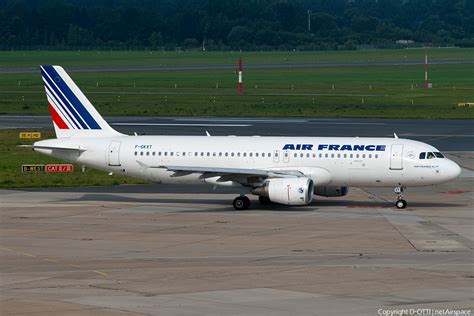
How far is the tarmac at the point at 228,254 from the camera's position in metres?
31.9

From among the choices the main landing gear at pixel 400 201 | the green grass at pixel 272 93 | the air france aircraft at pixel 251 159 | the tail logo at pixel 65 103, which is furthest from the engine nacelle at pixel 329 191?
the green grass at pixel 272 93

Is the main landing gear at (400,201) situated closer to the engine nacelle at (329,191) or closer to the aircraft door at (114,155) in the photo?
the engine nacelle at (329,191)

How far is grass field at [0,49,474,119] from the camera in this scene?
11531 cm

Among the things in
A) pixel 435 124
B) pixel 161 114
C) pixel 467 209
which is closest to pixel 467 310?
pixel 467 209

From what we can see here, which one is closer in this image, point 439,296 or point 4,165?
point 439,296

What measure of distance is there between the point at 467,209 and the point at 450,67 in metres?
145

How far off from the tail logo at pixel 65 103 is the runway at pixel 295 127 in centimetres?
3182

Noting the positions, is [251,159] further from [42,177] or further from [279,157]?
[42,177]

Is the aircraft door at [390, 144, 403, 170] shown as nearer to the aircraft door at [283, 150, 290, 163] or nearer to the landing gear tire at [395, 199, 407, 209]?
the landing gear tire at [395, 199, 407, 209]

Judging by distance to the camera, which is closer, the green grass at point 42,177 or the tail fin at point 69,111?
the tail fin at point 69,111

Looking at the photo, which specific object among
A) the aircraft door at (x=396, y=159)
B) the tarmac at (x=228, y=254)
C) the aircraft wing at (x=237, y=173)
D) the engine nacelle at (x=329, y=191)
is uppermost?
the aircraft door at (x=396, y=159)

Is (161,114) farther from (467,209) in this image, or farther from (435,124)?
(467,209)

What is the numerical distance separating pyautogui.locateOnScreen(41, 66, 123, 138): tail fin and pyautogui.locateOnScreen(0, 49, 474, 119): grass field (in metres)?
54.4

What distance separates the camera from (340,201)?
188 ft
